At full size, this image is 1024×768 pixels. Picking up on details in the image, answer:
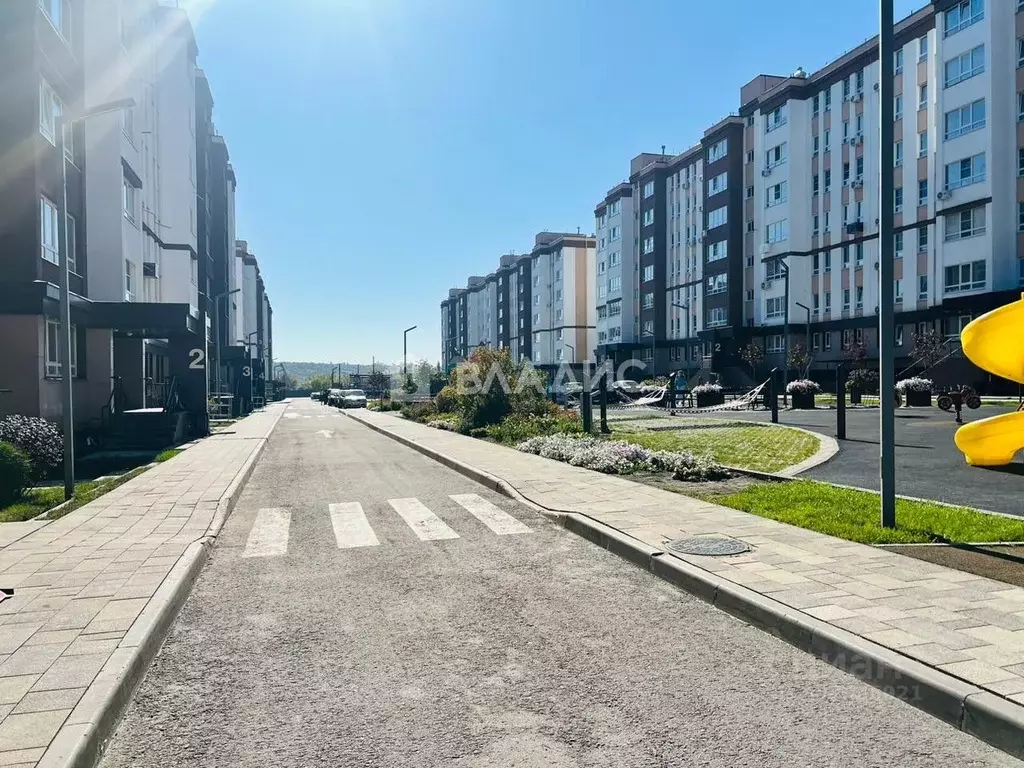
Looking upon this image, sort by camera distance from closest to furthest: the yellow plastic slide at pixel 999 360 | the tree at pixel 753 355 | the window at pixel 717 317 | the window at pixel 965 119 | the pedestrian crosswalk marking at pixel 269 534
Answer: the yellow plastic slide at pixel 999 360
the pedestrian crosswalk marking at pixel 269 534
the window at pixel 965 119
the tree at pixel 753 355
the window at pixel 717 317

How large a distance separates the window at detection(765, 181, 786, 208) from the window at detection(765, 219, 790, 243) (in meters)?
1.53

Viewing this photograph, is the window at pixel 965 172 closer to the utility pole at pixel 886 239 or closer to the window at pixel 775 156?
the window at pixel 775 156

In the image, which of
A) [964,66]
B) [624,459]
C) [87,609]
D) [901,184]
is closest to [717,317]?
[901,184]

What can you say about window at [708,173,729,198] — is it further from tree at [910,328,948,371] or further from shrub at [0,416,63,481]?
shrub at [0,416,63,481]

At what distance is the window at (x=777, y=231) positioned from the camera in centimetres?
5338

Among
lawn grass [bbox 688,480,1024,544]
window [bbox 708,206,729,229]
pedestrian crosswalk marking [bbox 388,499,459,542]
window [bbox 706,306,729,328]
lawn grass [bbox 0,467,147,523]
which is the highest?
window [bbox 708,206,729,229]

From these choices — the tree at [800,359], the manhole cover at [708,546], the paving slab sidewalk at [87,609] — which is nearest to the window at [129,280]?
the paving slab sidewalk at [87,609]

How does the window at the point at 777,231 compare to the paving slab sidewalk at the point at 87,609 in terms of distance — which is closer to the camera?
the paving slab sidewalk at the point at 87,609

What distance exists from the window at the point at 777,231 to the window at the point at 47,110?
45911mm

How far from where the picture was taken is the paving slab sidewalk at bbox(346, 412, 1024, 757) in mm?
4039

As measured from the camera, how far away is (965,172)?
3975 centimetres

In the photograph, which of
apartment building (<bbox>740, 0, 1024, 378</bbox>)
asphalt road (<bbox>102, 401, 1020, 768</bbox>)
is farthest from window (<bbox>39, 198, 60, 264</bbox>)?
apartment building (<bbox>740, 0, 1024, 378</bbox>)

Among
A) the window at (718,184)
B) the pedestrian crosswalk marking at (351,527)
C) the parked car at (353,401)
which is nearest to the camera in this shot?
the pedestrian crosswalk marking at (351,527)

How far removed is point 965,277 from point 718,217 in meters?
23.7
